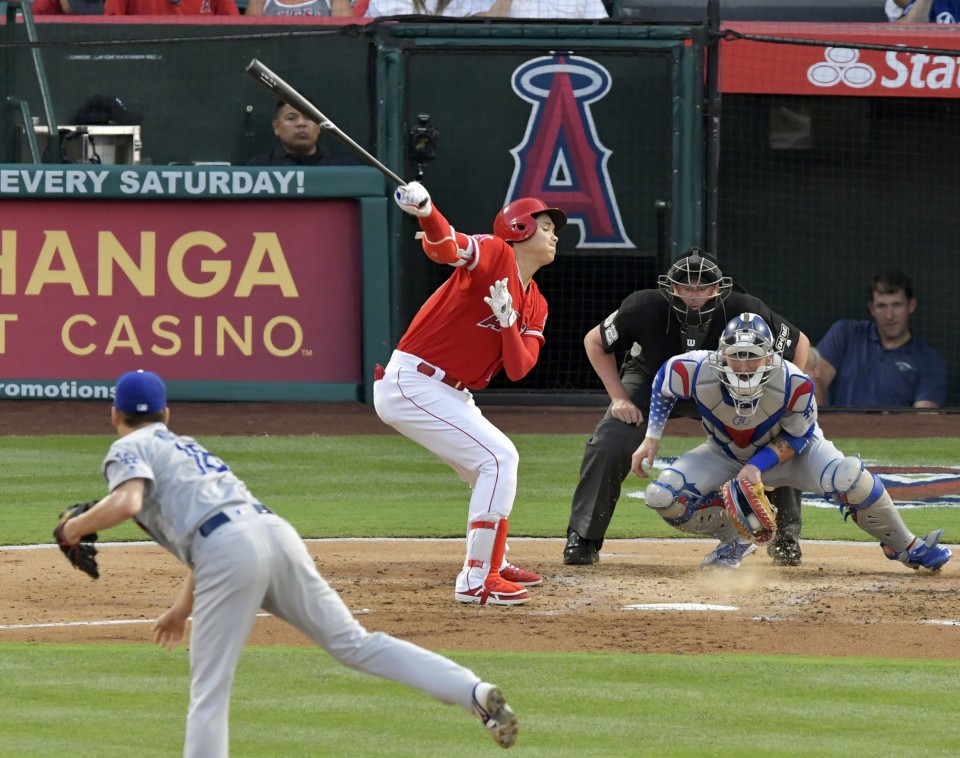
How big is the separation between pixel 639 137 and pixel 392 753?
10463 mm

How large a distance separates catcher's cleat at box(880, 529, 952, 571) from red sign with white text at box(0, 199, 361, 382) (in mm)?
6886

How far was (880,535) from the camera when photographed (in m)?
9.06

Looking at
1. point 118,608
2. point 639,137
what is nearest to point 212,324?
point 639,137

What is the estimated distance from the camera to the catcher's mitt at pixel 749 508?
340 inches

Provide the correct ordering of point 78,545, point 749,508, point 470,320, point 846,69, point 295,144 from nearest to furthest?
point 78,545
point 470,320
point 749,508
point 295,144
point 846,69

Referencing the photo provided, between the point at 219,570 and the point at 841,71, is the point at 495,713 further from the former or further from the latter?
the point at 841,71

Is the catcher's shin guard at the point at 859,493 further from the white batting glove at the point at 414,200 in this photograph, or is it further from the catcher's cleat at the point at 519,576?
the white batting glove at the point at 414,200

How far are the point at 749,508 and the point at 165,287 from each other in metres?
7.81

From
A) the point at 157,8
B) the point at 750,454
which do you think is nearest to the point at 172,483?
the point at 750,454

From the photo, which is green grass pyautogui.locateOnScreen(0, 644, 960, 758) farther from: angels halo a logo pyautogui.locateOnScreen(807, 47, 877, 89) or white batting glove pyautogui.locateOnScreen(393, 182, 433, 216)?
angels halo a logo pyautogui.locateOnScreen(807, 47, 877, 89)

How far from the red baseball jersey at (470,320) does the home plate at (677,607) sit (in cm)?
134

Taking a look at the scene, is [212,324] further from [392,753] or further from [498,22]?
[392,753]

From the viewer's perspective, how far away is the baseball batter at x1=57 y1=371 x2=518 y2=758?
5.04m

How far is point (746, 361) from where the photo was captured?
27.8 feet
